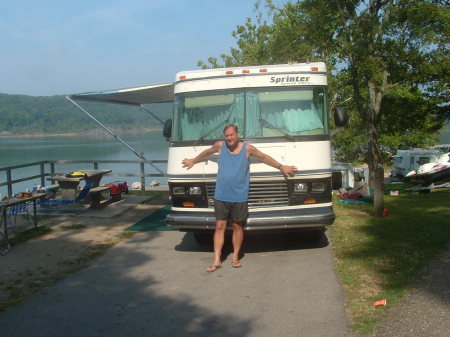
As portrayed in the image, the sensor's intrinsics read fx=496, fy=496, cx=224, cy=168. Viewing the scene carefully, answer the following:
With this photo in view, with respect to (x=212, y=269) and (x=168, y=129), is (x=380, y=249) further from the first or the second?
(x=168, y=129)

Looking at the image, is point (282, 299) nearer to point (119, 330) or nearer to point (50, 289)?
point (119, 330)

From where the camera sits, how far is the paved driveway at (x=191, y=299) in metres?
4.45

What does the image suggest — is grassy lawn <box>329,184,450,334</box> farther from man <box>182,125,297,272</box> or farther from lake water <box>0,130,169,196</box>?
lake water <box>0,130,169,196</box>

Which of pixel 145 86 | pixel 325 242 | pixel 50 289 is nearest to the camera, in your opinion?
pixel 50 289

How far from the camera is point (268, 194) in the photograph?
674cm

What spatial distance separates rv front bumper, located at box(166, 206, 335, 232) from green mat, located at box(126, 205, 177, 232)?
250cm

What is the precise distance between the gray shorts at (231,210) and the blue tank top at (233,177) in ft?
0.18

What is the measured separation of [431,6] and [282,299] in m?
6.13

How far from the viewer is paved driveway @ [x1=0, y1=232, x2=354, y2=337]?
4.45 meters

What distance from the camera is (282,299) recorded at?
16.9ft

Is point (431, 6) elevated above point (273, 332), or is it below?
above

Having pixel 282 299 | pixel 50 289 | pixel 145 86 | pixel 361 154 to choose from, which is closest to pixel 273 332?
pixel 282 299

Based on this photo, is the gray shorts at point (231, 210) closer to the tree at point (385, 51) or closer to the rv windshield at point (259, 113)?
the rv windshield at point (259, 113)

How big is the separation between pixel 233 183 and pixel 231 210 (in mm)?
360
